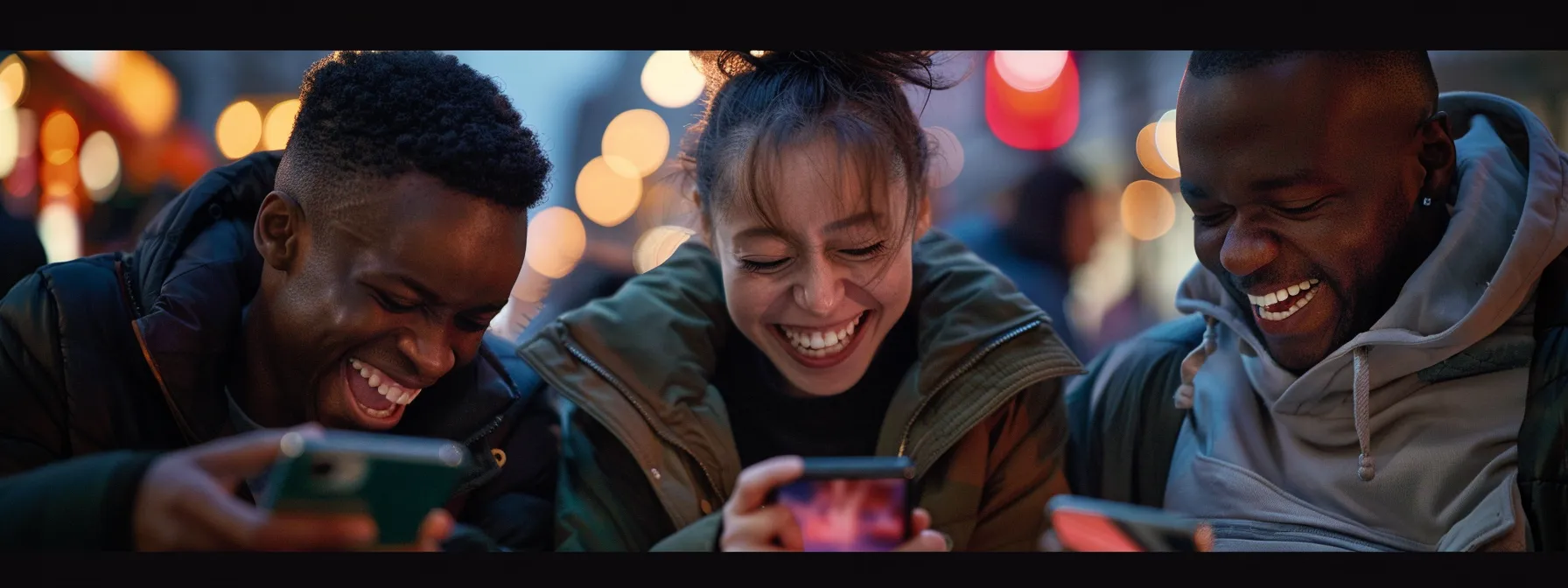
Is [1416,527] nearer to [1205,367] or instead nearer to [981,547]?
[1205,367]

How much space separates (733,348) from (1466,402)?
157cm

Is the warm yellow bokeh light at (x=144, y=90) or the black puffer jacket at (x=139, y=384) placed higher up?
the warm yellow bokeh light at (x=144, y=90)

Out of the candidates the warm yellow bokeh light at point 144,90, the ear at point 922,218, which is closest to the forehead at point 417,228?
the warm yellow bokeh light at point 144,90

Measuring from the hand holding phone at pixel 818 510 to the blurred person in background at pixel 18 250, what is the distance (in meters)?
1.63

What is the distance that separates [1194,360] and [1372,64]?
2.43 ft

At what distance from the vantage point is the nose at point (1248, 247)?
2.79 m

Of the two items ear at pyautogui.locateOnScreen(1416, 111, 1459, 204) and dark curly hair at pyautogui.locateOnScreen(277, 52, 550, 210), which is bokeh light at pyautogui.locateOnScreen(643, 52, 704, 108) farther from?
ear at pyautogui.locateOnScreen(1416, 111, 1459, 204)

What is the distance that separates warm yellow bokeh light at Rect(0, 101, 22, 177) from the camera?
9.62 feet

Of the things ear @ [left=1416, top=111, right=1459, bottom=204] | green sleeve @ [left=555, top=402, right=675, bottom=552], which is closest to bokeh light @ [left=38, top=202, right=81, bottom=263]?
green sleeve @ [left=555, top=402, right=675, bottom=552]

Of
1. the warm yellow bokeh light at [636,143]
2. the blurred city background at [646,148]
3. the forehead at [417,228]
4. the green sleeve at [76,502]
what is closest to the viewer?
the green sleeve at [76,502]

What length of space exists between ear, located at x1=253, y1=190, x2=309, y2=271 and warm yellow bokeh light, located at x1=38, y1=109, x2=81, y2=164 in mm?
529

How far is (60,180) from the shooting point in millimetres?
2932

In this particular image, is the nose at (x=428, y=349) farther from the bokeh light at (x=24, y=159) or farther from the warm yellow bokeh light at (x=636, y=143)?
the bokeh light at (x=24, y=159)

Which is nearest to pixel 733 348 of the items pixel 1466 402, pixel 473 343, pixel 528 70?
pixel 473 343
